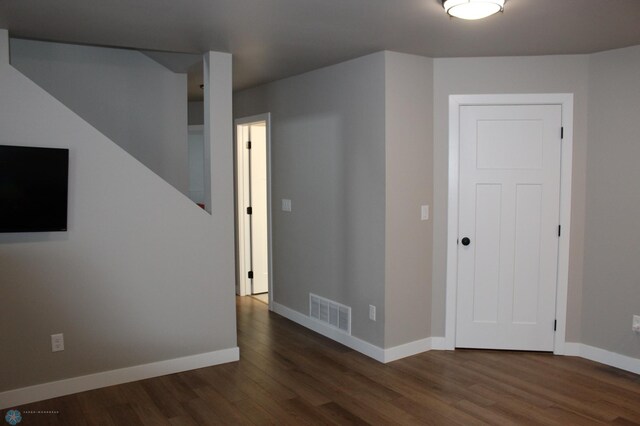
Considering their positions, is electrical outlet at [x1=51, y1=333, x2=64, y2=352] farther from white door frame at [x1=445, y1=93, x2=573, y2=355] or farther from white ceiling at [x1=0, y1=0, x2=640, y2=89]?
white door frame at [x1=445, y1=93, x2=573, y2=355]

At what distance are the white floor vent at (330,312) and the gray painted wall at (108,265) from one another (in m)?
0.94

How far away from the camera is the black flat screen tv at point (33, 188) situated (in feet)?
10.1

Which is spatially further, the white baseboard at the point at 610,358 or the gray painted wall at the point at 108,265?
the white baseboard at the point at 610,358

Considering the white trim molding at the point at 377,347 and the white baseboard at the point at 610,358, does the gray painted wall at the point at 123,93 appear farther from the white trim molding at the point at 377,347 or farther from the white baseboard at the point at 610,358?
the white baseboard at the point at 610,358

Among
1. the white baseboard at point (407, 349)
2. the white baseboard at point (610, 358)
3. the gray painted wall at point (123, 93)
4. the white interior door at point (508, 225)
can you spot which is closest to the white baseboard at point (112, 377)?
Result: the white baseboard at point (407, 349)

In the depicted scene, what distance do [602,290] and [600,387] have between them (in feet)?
2.57

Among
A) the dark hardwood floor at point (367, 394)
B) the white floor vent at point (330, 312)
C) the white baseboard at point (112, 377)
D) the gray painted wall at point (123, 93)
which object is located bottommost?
the dark hardwood floor at point (367, 394)

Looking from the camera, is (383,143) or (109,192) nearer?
(109,192)

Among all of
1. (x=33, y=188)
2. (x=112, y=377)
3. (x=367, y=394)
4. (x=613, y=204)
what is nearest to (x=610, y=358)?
(x=613, y=204)

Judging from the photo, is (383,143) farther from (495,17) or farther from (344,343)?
(344,343)

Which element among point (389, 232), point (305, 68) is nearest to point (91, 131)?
point (305, 68)

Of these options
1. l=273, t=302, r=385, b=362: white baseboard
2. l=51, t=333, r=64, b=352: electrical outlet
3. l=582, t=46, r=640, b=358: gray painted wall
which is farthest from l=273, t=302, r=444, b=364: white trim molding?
l=51, t=333, r=64, b=352: electrical outlet

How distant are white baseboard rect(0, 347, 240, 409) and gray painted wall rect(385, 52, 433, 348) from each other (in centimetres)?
136

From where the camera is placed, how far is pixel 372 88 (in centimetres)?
395
